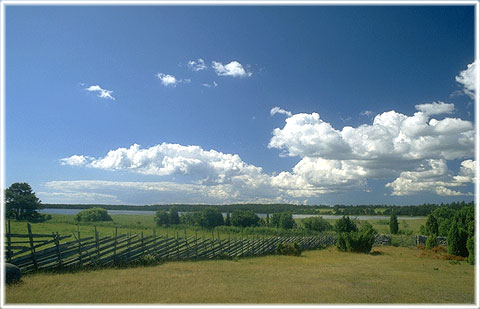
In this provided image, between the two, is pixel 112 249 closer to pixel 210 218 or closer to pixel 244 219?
pixel 210 218

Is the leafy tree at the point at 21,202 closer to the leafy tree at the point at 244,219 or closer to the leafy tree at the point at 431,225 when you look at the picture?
the leafy tree at the point at 244,219

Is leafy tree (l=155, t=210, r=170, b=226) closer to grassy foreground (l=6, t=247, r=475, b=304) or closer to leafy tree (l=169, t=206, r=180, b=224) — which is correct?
leafy tree (l=169, t=206, r=180, b=224)

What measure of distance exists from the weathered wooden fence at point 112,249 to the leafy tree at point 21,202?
4095 centimetres

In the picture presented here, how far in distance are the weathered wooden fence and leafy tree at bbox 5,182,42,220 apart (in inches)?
1612

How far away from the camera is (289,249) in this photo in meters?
26.2

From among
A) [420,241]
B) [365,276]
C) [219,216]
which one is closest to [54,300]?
[365,276]

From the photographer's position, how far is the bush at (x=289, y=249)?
25.9 m

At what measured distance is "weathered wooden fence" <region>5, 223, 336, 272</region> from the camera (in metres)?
12.2

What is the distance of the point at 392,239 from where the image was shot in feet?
139

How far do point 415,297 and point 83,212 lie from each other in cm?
6505

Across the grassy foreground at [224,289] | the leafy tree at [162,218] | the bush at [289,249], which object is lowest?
the leafy tree at [162,218]

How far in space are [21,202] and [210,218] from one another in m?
32.5

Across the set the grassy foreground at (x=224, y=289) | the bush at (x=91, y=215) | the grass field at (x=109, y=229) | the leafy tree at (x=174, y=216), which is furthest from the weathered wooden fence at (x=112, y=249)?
the bush at (x=91, y=215)

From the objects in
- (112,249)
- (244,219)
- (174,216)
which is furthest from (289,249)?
(174,216)
